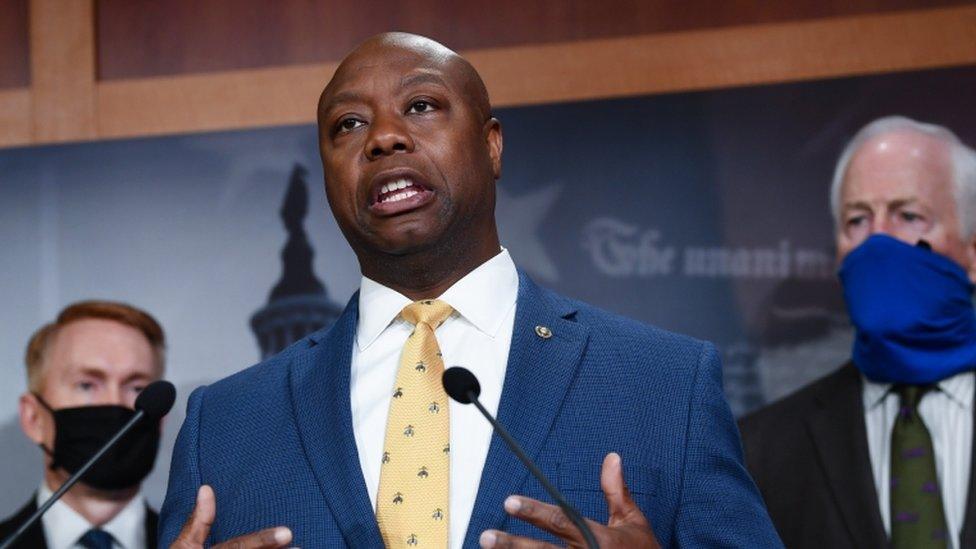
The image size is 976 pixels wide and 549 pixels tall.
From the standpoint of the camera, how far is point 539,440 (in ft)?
6.41

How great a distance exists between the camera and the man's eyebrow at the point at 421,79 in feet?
7.22

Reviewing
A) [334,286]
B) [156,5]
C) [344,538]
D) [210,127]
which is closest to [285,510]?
[344,538]

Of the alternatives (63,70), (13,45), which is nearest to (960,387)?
(63,70)

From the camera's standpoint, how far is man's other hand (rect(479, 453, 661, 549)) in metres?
1.66

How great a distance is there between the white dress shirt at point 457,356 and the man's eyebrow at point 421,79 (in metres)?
0.28

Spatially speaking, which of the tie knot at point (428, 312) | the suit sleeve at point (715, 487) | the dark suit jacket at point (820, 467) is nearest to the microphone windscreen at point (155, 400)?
the tie knot at point (428, 312)

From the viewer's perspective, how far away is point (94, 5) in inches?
161

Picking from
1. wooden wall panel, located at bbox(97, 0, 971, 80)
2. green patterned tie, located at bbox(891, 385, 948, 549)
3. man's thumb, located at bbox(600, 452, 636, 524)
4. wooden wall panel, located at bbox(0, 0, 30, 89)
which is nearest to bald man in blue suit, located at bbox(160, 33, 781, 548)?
man's thumb, located at bbox(600, 452, 636, 524)

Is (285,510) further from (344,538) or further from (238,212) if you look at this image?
(238,212)

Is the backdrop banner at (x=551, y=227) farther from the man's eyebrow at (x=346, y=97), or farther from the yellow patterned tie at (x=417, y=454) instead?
the yellow patterned tie at (x=417, y=454)

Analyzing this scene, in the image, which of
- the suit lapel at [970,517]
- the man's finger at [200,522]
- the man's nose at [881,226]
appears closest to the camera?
the man's finger at [200,522]

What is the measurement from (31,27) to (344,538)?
2.61 m

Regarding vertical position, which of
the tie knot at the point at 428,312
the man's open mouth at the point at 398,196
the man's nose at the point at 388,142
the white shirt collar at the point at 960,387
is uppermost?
the man's nose at the point at 388,142

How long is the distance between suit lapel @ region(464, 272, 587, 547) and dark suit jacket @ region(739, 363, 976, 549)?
1.27m
